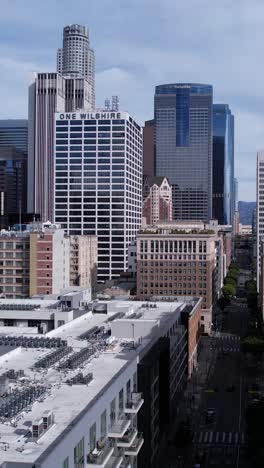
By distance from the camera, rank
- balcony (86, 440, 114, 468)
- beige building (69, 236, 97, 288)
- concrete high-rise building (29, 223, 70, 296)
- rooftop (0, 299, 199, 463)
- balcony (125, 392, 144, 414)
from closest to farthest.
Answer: rooftop (0, 299, 199, 463) < balcony (86, 440, 114, 468) < balcony (125, 392, 144, 414) < concrete high-rise building (29, 223, 70, 296) < beige building (69, 236, 97, 288)

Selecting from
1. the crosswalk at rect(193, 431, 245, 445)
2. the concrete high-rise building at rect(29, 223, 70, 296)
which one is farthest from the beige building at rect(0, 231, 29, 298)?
the crosswalk at rect(193, 431, 245, 445)

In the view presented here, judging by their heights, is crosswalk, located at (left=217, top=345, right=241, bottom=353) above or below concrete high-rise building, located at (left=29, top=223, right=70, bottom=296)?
below

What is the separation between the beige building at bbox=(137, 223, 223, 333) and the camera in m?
168

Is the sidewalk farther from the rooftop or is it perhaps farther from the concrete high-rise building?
the concrete high-rise building

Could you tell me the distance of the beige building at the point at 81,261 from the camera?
555ft

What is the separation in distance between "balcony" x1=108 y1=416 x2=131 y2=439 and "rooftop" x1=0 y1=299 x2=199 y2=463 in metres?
3.08

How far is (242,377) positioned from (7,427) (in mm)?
81787

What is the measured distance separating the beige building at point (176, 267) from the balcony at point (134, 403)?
4161 inches

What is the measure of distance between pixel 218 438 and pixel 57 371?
35.9 meters

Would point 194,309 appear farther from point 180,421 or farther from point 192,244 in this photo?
point 192,244

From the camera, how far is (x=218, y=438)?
290ft

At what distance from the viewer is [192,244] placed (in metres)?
168

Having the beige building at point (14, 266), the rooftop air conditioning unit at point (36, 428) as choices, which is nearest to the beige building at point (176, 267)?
the beige building at point (14, 266)

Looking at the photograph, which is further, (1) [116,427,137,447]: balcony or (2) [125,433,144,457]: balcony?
(2) [125,433,144,457]: balcony
